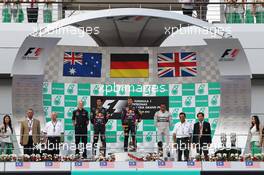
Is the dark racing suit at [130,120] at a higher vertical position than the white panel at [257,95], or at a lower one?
lower

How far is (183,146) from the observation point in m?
24.0

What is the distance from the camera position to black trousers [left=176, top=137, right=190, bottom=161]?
23.8 meters

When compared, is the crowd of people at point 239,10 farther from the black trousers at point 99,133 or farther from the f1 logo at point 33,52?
the black trousers at point 99,133

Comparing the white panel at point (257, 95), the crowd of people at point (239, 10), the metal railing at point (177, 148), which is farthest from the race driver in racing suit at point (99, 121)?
the white panel at point (257, 95)

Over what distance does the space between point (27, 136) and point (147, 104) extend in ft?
16.2

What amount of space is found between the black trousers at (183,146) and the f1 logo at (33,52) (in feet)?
15.4

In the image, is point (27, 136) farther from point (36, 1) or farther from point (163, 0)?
point (163, 0)

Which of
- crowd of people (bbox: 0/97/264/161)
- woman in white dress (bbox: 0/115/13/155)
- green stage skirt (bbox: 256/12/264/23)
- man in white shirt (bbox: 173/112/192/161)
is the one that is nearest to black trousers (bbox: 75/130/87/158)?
crowd of people (bbox: 0/97/264/161)

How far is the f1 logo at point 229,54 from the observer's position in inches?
1006

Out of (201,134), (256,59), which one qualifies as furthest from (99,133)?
(256,59)

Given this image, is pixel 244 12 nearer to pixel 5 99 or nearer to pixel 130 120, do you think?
pixel 130 120

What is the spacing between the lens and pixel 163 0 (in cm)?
3338

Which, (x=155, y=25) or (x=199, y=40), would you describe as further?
(x=199, y=40)

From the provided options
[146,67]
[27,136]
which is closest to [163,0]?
[146,67]
